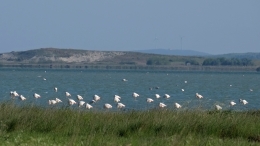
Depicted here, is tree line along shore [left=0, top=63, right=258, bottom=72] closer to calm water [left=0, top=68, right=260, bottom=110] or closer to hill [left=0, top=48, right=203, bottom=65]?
hill [left=0, top=48, right=203, bottom=65]

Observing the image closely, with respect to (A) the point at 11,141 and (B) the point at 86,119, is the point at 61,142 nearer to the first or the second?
(A) the point at 11,141

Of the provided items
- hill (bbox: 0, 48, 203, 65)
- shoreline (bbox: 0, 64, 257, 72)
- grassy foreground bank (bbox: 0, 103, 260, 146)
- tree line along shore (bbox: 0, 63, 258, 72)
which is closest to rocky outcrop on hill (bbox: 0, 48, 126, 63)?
hill (bbox: 0, 48, 203, 65)

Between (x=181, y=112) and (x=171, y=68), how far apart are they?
168 meters

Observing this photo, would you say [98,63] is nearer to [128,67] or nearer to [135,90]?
[128,67]

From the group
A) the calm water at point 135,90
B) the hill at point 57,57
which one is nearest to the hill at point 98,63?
the hill at point 57,57

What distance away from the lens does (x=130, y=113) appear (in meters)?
18.0

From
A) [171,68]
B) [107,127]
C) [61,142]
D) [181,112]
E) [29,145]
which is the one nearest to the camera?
[29,145]

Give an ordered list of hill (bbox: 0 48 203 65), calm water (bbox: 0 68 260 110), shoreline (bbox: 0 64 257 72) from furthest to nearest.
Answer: hill (bbox: 0 48 203 65) < shoreline (bbox: 0 64 257 72) < calm water (bbox: 0 68 260 110)

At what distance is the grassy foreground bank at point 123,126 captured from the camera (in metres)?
14.9

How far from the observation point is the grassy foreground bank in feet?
48.9

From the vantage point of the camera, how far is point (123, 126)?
52.9 feet

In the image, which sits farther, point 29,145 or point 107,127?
point 107,127

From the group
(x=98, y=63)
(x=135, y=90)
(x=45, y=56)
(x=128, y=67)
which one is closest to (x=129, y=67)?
(x=128, y=67)

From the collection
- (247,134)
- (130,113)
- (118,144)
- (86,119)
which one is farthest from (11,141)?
(247,134)
